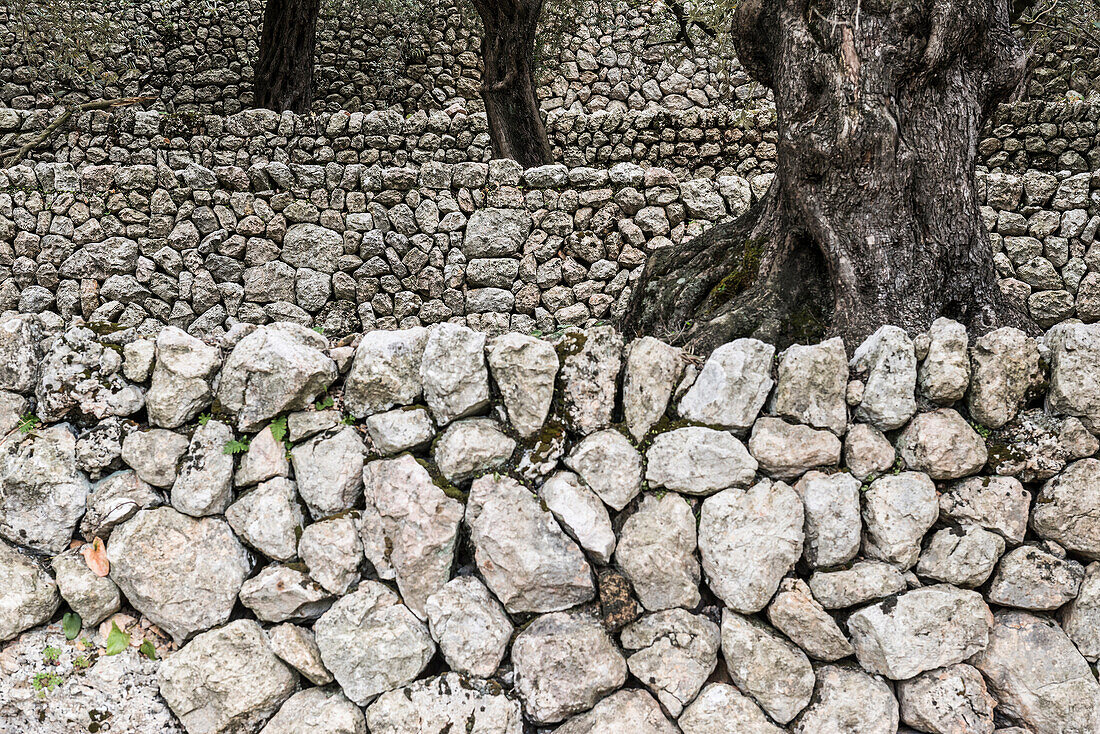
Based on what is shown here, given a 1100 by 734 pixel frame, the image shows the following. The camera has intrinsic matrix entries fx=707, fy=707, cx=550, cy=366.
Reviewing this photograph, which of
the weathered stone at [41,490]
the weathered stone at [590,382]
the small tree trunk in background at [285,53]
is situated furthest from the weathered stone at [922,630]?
the small tree trunk in background at [285,53]

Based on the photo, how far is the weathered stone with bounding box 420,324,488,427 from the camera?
242 centimetres

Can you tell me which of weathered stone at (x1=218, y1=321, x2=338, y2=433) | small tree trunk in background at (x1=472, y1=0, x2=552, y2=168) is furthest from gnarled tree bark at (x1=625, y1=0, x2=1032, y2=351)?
small tree trunk in background at (x1=472, y1=0, x2=552, y2=168)

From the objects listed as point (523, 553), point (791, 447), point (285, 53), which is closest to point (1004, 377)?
point (791, 447)

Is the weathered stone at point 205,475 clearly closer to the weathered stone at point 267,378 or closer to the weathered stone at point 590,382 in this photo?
the weathered stone at point 267,378

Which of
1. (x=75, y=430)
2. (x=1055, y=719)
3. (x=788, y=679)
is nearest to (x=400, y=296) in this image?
(x=75, y=430)

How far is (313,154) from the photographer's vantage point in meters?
6.86

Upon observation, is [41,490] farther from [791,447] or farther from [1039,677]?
[1039,677]

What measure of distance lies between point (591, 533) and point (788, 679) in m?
0.80

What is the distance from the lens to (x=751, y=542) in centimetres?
235

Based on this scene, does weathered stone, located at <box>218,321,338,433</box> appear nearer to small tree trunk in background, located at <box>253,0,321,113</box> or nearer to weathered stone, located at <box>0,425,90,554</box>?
weathered stone, located at <box>0,425,90,554</box>

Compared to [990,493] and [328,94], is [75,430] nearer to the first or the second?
[990,493]

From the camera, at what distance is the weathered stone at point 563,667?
2348 millimetres

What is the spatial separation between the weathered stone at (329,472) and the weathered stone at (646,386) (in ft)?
3.12

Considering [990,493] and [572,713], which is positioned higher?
[990,493]
